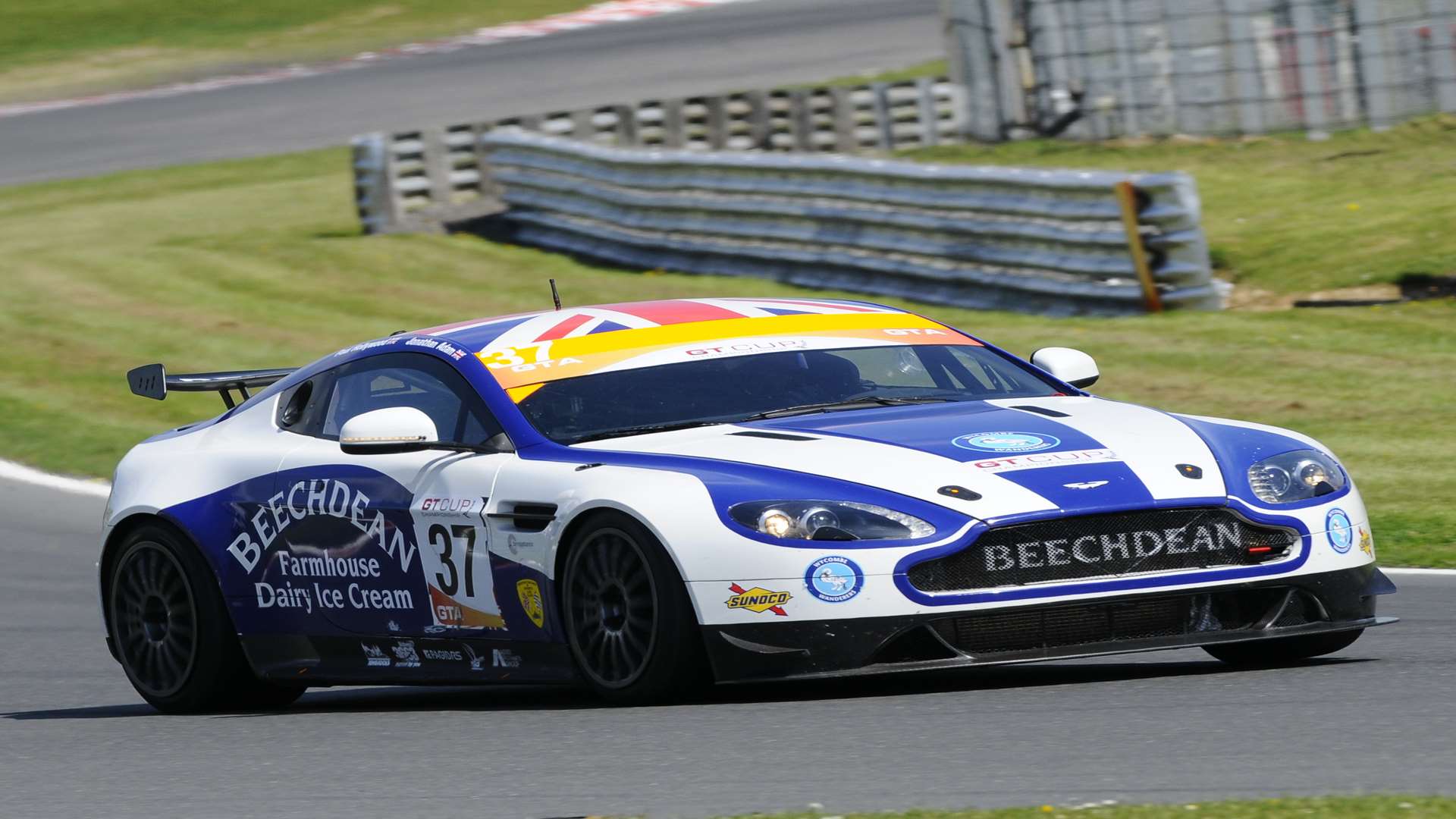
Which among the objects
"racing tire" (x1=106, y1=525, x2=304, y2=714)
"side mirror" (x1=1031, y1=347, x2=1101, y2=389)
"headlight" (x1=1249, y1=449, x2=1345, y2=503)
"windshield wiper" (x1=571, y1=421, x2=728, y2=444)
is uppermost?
"windshield wiper" (x1=571, y1=421, x2=728, y2=444)

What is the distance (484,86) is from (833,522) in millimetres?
26981

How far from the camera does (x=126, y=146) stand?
30469mm

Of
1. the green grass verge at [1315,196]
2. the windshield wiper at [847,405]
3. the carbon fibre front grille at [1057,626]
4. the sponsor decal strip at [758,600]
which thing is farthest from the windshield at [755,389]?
the green grass verge at [1315,196]

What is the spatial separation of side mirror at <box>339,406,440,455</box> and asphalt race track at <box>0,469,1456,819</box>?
84 centimetres

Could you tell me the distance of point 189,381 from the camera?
8711 mm

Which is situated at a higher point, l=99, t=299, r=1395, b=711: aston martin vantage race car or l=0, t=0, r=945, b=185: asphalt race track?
l=99, t=299, r=1395, b=711: aston martin vantage race car

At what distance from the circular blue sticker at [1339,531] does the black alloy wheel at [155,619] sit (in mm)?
3763

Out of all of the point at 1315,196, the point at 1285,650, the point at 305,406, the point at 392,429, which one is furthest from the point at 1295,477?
the point at 1315,196

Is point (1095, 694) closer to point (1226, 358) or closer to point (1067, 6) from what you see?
→ point (1226, 358)

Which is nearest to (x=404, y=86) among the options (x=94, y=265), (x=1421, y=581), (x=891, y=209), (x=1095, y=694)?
(x=94, y=265)

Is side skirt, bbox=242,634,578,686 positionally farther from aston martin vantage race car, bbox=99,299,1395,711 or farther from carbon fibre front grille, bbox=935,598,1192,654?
carbon fibre front grille, bbox=935,598,1192,654

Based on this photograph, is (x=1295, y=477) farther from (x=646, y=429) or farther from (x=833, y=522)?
(x=646, y=429)

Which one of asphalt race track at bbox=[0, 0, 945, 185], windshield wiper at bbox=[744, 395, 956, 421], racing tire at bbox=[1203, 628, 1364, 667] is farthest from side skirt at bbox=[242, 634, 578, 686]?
asphalt race track at bbox=[0, 0, 945, 185]

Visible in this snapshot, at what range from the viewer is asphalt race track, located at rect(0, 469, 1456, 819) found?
5289 millimetres
